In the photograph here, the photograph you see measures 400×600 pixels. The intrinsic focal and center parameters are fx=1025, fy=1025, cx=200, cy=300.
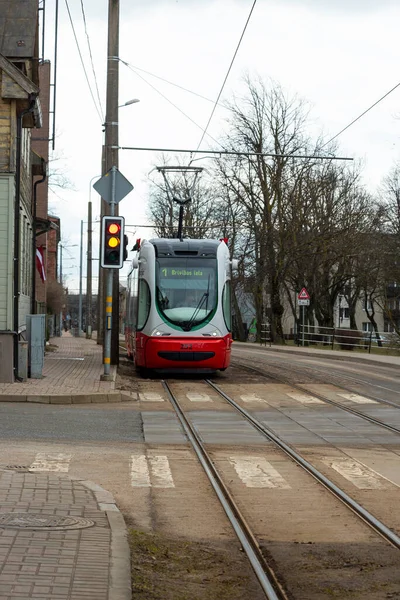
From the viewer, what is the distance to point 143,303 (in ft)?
76.8

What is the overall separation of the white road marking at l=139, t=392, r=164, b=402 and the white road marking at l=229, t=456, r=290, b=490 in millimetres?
7017

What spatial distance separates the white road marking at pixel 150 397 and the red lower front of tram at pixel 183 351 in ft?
9.14

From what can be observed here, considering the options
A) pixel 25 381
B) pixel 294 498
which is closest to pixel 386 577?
pixel 294 498

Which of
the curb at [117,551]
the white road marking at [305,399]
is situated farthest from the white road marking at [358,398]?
the curb at [117,551]

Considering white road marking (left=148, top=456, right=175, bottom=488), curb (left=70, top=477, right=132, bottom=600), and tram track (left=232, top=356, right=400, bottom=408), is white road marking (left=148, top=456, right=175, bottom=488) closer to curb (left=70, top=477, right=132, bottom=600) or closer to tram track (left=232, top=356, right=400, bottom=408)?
curb (left=70, top=477, right=132, bottom=600)

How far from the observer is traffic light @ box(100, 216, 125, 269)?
19.8m

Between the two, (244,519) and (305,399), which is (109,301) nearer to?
(305,399)

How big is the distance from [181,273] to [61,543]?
1691 cm

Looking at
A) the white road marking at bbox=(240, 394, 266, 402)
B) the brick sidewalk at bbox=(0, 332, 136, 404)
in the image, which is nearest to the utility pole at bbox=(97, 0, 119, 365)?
the brick sidewalk at bbox=(0, 332, 136, 404)

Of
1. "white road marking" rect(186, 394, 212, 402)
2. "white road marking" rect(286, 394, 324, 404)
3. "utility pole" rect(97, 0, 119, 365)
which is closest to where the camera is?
"white road marking" rect(286, 394, 324, 404)

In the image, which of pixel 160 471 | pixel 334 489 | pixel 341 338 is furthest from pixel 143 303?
pixel 341 338

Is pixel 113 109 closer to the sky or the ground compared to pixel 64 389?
closer to the sky

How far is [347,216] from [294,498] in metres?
48.6

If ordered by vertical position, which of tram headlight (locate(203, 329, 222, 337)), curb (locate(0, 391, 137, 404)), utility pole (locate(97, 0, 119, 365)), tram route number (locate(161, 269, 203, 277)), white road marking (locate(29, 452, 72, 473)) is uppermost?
utility pole (locate(97, 0, 119, 365))
